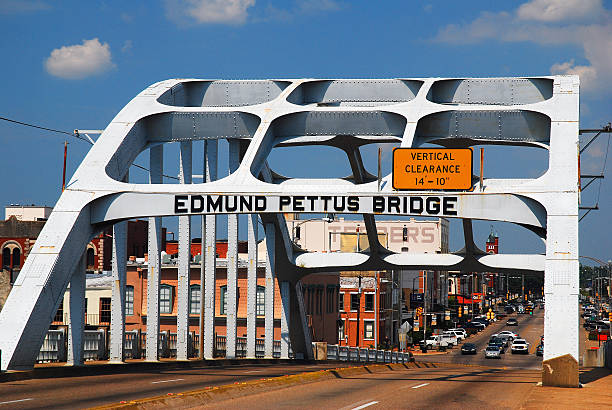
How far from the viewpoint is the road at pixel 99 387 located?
1751 cm

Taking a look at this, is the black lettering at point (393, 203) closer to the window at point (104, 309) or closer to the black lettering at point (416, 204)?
the black lettering at point (416, 204)

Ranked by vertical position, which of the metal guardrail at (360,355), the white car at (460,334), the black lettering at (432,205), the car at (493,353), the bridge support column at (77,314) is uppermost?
the black lettering at (432,205)

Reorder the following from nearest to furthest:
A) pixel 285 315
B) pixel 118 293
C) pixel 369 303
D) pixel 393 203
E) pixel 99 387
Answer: pixel 99 387
pixel 393 203
pixel 118 293
pixel 285 315
pixel 369 303

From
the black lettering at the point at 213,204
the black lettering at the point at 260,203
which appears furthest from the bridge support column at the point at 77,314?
the black lettering at the point at 260,203

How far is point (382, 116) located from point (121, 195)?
30.8ft

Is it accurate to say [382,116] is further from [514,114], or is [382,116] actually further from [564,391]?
[564,391]

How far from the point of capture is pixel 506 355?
283 feet

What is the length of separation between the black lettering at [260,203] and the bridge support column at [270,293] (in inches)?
581

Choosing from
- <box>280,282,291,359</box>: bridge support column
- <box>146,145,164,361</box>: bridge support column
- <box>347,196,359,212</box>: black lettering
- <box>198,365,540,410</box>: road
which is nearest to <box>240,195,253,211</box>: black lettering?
<box>347,196,359,212</box>: black lettering

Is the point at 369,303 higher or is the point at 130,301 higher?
the point at 130,301

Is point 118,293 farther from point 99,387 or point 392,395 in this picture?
point 392,395

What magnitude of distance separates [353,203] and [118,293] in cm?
949

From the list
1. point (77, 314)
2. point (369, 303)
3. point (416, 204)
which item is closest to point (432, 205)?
point (416, 204)

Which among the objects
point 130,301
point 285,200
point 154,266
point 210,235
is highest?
point 285,200
